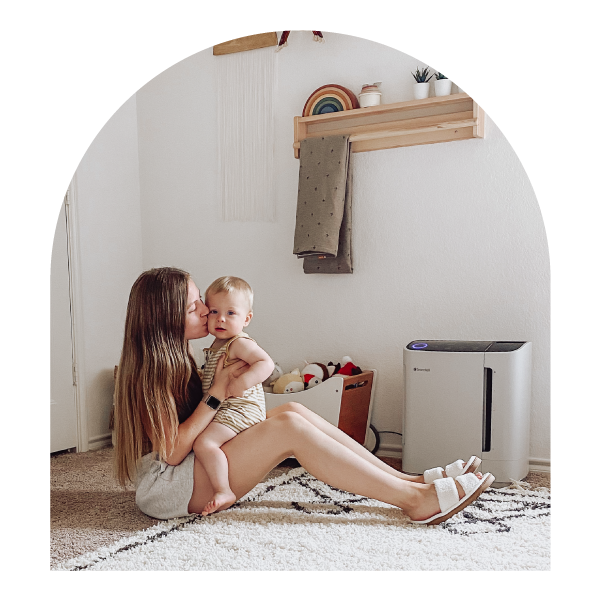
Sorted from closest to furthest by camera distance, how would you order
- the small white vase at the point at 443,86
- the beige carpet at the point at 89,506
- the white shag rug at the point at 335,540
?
the white shag rug at the point at 335,540 < the beige carpet at the point at 89,506 < the small white vase at the point at 443,86

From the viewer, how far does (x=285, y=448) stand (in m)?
1.82

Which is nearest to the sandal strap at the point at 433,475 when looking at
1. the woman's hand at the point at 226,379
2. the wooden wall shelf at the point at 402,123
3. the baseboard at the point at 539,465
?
the woman's hand at the point at 226,379

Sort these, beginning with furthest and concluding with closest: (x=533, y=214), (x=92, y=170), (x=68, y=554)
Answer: (x=92, y=170)
(x=533, y=214)
(x=68, y=554)

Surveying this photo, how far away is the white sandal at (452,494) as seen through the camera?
1.75 meters

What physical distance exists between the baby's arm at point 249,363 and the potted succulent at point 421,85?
1.34 m

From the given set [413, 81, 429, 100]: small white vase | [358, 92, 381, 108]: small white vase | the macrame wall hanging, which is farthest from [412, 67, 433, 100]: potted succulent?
the macrame wall hanging

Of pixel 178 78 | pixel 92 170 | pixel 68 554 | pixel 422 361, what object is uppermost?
pixel 178 78

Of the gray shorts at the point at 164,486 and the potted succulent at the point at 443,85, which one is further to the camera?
the potted succulent at the point at 443,85

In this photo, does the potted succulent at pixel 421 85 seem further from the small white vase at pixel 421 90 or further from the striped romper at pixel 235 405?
the striped romper at pixel 235 405

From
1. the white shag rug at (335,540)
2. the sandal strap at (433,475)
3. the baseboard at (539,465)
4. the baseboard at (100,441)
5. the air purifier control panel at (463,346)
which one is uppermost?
the air purifier control panel at (463,346)

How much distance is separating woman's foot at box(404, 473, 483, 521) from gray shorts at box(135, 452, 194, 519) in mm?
634
